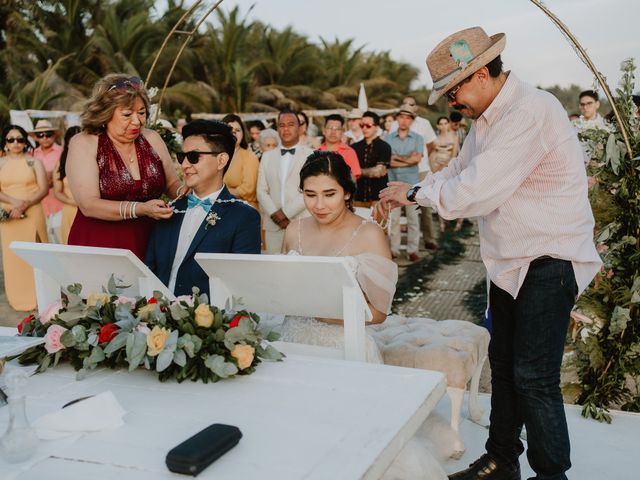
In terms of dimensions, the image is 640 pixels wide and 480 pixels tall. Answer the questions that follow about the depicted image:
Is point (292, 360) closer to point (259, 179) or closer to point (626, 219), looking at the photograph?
point (626, 219)

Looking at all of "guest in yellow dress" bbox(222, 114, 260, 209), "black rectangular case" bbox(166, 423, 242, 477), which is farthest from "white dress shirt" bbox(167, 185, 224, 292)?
"guest in yellow dress" bbox(222, 114, 260, 209)

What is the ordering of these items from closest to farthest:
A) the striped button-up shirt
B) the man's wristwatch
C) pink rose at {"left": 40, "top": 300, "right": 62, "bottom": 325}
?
pink rose at {"left": 40, "top": 300, "right": 62, "bottom": 325}, the striped button-up shirt, the man's wristwatch

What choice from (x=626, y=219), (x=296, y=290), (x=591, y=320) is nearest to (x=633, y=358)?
(x=591, y=320)

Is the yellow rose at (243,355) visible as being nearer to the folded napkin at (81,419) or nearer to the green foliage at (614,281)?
the folded napkin at (81,419)

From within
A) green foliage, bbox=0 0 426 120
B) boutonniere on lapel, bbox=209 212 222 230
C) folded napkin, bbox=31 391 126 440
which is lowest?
folded napkin, bbox=31 391 126 440

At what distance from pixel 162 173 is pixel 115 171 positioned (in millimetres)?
321

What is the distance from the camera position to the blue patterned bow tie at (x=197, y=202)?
11.7ft

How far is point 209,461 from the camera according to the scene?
1584mm

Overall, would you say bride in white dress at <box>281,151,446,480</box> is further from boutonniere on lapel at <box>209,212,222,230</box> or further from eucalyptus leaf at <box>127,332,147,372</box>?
eucalyptus leaf at <box>127,332,147,372</box>

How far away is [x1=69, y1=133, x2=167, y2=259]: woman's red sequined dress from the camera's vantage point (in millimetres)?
3643

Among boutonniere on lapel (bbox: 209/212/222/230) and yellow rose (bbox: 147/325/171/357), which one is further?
boutonniere on lapel (bbox: 209/212/222/230)

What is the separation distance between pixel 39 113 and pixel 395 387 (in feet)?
46.2

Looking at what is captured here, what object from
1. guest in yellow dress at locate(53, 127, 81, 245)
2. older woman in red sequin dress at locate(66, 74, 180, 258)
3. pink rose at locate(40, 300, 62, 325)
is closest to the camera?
pink rose at locate(40, 300, 62, 325)

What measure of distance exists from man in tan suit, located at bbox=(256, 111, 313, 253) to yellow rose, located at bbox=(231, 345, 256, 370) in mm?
4859
